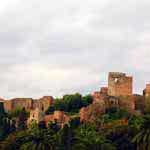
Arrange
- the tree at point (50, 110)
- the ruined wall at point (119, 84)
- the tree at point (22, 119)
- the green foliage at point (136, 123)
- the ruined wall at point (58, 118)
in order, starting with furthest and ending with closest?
the tree at point (50, 110)
the ruined wall at point (119, 84)
the tree at point (22, 119)
the ruined wall at point (58, 118)
the green foliage at point (136, 123)

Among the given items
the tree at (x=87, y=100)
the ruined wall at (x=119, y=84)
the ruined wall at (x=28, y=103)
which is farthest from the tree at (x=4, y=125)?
the ruined wall at (x=119, y=84)

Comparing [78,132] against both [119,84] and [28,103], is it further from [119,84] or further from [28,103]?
[28,103]

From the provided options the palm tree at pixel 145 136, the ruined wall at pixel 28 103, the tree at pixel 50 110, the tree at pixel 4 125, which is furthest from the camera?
the ruined wall at pixel 28 103

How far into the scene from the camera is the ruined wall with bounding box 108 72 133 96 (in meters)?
154

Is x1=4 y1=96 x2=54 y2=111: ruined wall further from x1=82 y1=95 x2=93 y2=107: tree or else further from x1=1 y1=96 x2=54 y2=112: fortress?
x1=82 y1=95 x2=93 y2=107: tree

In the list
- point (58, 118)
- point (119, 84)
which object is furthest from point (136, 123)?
point (119, 84)

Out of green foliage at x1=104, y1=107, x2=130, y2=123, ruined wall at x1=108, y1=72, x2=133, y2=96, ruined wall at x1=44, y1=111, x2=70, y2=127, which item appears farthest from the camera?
ruined wall at x1=108, y1=72, x2=133, y2=96

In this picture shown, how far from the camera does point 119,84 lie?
155 m

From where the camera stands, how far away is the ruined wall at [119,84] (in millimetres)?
153625

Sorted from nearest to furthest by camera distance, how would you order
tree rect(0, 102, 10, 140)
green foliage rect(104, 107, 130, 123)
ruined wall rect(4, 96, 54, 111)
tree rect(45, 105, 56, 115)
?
green foliage rect(104, 107, 130, 123), tree rect(0, 102, 10, 140), tree rect(45, 105, 56, 115), ruined wall rect(4, 96, 54, 111)

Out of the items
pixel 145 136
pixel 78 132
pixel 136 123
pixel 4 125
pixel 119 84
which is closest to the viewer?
pixel 145 136

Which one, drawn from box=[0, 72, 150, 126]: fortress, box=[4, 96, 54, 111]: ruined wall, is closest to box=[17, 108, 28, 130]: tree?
box=[0, 72, 150, 126]: fortress

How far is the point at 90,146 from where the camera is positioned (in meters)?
98.0

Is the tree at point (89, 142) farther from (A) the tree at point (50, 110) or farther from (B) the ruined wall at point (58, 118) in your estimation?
(A) the tree at point (50, 110)
